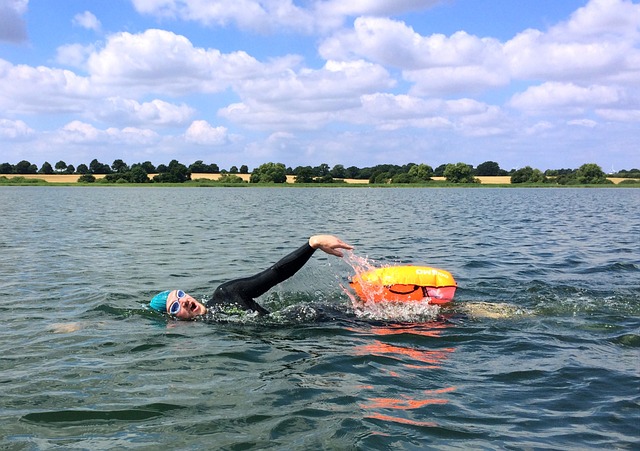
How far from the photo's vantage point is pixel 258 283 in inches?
358

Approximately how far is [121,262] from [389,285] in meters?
10.0

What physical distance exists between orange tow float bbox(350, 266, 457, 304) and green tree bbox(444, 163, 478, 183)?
5153 inches

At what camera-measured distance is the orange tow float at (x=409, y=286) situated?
10.1 m

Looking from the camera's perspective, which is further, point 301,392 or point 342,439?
point 301,392

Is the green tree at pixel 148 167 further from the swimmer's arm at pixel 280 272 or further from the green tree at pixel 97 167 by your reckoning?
the swimmer's arm at pixel 280 272

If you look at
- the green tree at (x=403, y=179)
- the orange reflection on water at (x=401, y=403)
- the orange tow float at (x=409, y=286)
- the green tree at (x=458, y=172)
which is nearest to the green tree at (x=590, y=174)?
the green tree at (x=458, y=172)

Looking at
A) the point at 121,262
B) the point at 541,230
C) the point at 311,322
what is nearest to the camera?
the point at 311,322

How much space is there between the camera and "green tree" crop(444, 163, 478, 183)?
13788 centimetres

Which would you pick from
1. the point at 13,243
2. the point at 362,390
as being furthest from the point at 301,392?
the point at 13,243

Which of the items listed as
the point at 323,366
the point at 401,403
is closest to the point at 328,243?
the point at 323,366

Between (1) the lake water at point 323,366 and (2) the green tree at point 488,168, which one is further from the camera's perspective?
(2) the green tree at point 488,168

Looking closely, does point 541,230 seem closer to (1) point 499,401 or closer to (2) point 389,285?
(2) point 389,285

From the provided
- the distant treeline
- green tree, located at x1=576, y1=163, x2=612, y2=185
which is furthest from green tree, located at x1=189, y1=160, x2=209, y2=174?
green tree, located at x1=576, y1=163, x2=612, y2=185

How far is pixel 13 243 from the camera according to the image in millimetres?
21359
